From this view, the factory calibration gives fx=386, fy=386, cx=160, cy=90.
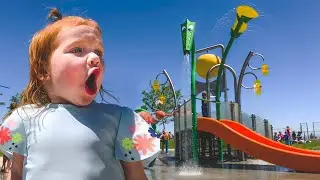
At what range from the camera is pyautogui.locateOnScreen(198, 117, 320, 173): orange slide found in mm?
10500

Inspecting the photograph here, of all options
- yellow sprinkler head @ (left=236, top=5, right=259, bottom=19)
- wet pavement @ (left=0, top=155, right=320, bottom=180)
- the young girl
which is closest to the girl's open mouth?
the young girl

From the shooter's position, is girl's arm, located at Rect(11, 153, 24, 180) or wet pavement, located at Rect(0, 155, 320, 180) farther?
wet pavement, located at Rect(0, 155, 320, 180)

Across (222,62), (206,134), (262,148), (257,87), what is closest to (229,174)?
(262,148)

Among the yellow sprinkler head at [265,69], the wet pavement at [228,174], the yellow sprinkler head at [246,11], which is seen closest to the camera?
the wet pavement at [228,174]

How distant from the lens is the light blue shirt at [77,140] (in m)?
1.45

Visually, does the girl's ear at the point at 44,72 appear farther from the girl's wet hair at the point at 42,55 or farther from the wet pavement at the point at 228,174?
the wet pavement at the point at 228,174

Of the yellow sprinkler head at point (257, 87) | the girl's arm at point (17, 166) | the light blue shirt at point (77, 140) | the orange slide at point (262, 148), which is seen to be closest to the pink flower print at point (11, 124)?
the light blue shirt at point (77, 140)

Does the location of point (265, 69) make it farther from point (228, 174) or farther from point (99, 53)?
point (99, 53)

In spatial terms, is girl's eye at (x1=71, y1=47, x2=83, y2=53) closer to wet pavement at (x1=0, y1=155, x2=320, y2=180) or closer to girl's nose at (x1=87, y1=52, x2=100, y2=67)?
girl's nose at (x1=87, y1=52, x2=100, y2=67)

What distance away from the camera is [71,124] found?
151 cm

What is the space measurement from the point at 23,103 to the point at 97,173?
488 mm

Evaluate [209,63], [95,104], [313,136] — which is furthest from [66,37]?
[313,136]

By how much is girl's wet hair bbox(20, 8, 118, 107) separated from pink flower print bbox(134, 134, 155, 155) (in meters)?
0.28

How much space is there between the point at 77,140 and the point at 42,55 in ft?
1.34
